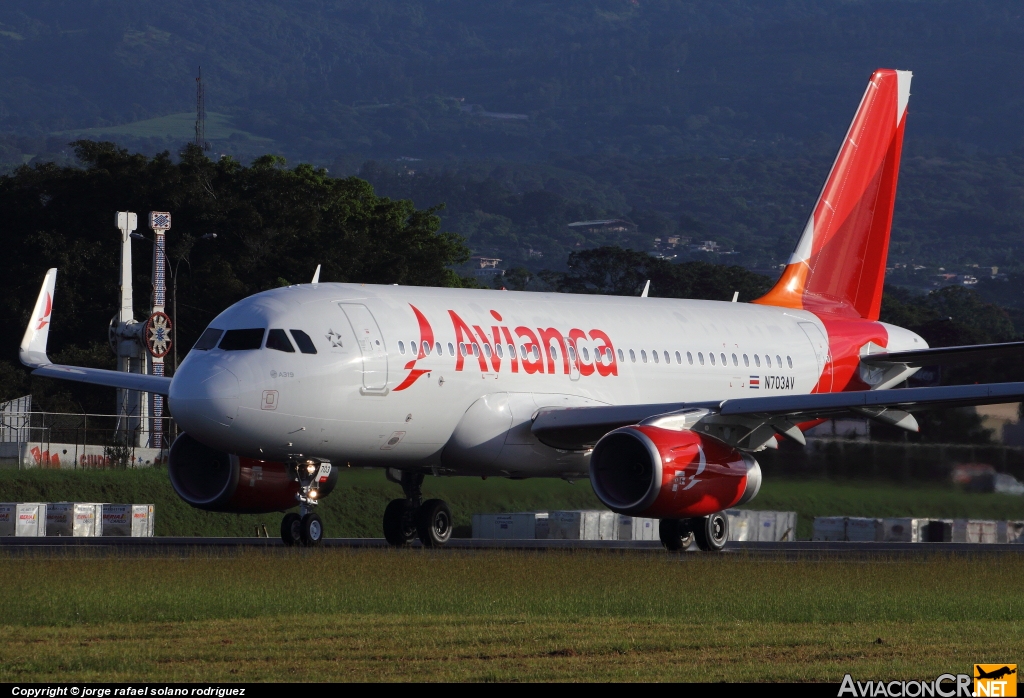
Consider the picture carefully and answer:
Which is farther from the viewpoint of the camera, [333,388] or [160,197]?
[160,197]

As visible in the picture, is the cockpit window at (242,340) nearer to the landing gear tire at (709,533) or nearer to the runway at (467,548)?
the runway at (467,548)

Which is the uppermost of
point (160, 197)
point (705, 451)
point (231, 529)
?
point (160, 197)

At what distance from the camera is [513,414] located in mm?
27516

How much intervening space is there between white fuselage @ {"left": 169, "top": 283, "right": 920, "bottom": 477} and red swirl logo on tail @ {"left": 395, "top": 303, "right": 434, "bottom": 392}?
0.07ft

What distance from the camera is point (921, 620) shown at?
16.6 metres

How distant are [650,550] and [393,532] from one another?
4660 mm

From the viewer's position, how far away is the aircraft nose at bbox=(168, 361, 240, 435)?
24.1 metres

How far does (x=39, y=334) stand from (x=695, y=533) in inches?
543

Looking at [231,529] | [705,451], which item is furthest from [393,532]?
[231,529]

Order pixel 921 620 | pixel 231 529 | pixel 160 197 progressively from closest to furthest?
1. pixel 921 620
2. pixel 231 529
3. pixel 160 197

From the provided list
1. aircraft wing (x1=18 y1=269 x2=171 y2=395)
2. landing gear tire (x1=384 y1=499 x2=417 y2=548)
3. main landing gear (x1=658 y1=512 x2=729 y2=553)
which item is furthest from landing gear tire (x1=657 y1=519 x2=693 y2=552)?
aircraft wing (x1=18 y1=269 x2=171 y2=395)

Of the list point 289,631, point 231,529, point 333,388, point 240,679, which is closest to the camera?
point 240,679

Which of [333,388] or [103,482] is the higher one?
[333,388]

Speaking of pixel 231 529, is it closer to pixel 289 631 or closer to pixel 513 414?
pixel 513 414
